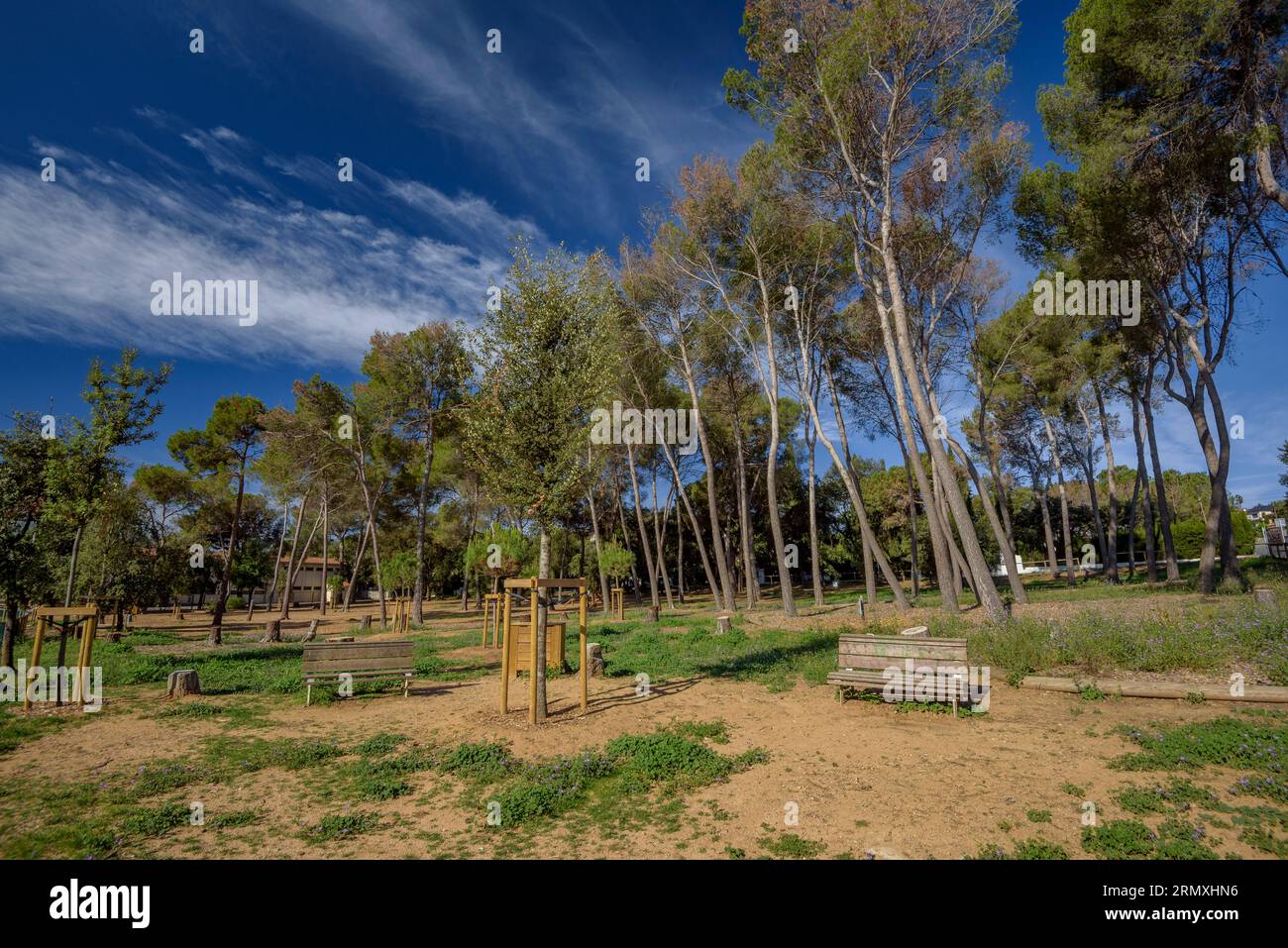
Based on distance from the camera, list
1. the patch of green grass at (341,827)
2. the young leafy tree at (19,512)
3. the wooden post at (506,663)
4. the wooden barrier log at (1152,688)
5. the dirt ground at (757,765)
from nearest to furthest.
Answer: the dirt ground at (757,765) < the patch of green grass at (341,827) < the wooden barrier log at (1152,688) < the wooden post at (506,663) < the young leafy tree at (19,512)

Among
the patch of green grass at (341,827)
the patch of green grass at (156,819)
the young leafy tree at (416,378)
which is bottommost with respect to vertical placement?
the patch of green grass at (341,827)

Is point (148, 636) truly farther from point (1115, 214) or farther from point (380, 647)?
point (1115, 214)

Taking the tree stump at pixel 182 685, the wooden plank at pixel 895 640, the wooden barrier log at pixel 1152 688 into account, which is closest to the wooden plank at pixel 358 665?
the tree stump at pixel 182 685

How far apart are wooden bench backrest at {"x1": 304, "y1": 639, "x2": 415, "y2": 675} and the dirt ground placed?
2.14 feet

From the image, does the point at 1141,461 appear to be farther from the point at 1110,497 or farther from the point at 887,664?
the point at 887,664

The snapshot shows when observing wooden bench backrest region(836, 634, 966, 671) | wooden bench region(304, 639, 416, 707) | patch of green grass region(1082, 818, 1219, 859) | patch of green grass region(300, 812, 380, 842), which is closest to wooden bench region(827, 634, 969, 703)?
wooden bench backrest region(836, 634, 966, 671)

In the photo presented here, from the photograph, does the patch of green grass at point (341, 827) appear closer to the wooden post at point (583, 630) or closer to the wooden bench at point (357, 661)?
the wooden post at point (583, 630)

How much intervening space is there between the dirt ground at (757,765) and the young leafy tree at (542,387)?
271 centimetres

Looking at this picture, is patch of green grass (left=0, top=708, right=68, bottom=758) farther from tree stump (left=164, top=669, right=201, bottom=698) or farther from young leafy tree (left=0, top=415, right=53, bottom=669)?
young leafy tree (left=0, top=415, right=53, bottom=669)

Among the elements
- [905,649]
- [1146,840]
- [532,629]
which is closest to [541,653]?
[532,629]

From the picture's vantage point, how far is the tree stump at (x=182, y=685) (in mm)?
10750

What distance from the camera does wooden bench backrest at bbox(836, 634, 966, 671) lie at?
28.1 ft

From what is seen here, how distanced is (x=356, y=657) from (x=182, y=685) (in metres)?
3.41
